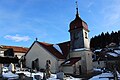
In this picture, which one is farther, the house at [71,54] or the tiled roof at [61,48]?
the tiled roof at [61,48]

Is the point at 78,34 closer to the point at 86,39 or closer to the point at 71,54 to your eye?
the point at 86,39

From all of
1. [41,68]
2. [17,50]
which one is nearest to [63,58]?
[41,68]

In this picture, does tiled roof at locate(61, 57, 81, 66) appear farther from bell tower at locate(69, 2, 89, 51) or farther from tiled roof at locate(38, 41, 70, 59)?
bell tower at locate(69, 2, 89, 51)

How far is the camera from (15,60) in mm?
9500

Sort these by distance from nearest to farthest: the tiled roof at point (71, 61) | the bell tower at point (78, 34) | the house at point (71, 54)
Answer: the tiled roof at point (71, 61) → the house at point (71, 54) → the bell tower at point (78, 34)

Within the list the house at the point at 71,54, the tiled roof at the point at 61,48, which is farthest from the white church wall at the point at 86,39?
the tiled roof at the point at 61,48

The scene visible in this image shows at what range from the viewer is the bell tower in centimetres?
3522

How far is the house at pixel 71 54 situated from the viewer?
3366cm

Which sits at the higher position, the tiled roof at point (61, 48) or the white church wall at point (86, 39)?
the white church wall at point (86, 39)

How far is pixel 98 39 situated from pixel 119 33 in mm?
10914

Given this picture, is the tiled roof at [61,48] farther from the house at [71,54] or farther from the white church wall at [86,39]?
the white church wall at [86,39]

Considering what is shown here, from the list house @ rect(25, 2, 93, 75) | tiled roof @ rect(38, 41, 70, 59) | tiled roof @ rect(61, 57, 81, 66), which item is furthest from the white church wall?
tiled roof @ rect(38, 41, 70, 59)

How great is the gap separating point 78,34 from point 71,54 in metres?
4.01

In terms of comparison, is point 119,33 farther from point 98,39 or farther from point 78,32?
point 78,32
